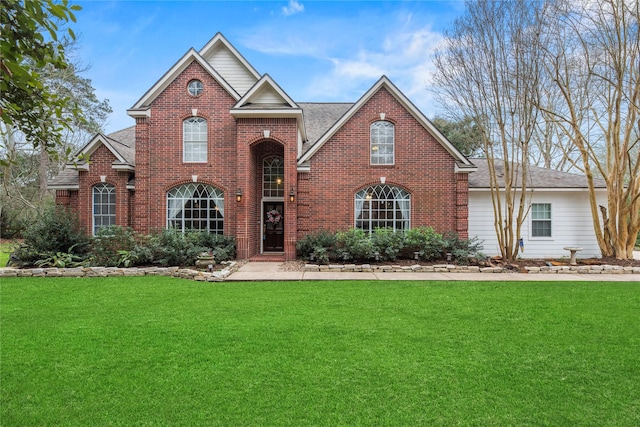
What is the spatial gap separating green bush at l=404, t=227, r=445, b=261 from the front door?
5497mm

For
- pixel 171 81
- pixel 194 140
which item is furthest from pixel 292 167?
pixel 171 81

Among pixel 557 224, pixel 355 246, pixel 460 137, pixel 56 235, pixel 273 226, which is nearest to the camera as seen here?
Result: pixel 355 246

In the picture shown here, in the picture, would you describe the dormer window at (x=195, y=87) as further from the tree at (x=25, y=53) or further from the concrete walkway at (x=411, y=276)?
the tree at (x=25, y=53)

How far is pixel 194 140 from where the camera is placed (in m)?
13.1

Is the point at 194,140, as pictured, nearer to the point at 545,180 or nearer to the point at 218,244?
the point at 218,244

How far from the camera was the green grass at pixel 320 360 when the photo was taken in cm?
303

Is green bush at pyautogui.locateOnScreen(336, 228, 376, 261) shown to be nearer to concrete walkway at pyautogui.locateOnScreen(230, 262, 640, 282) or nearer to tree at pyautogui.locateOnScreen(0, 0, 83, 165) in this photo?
concrete walkway at pyautogui.locateOnScreen(230, 262, 640, 282)

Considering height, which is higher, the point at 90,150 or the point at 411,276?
the point at 90,150

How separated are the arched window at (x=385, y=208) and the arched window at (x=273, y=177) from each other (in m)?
3.55

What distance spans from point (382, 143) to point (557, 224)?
806cm

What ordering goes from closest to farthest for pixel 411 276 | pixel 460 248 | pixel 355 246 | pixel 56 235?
pixel 411 276, pixel 355 246, pixel 56 235, pixel 460 248

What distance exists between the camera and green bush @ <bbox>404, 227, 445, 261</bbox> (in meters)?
11.8

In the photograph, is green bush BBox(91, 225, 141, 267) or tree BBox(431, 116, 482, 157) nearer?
green bush BBox(91, 225, 141, 267)

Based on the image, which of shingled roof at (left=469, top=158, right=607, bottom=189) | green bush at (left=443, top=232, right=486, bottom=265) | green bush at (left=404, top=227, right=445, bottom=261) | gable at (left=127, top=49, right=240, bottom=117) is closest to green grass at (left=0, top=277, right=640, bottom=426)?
green bush at (left=443, top=232, right=486, bottom=265)
